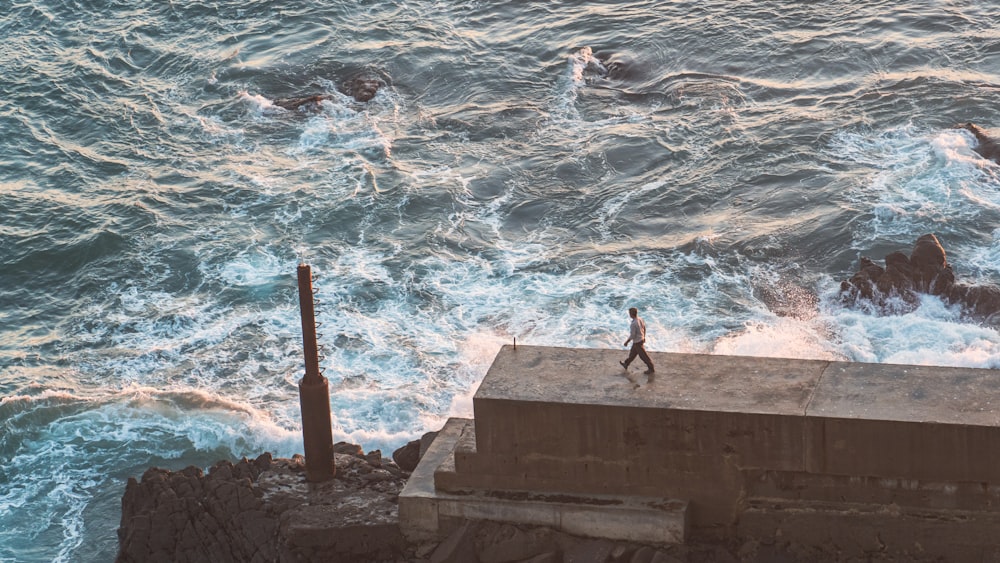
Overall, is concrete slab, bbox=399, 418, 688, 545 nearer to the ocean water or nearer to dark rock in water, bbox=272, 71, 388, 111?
the ocean water

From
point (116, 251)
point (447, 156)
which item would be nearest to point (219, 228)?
point (116, 251)

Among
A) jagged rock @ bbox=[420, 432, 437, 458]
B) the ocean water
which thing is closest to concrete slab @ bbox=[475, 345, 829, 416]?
jagged rock @ bbox=[420, 432, 437, 458]

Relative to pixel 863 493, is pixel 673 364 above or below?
above

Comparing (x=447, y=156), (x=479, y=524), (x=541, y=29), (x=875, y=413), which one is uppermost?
(x=541, y=29)

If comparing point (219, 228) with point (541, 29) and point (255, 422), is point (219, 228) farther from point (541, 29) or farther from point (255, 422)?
point (541, 29)

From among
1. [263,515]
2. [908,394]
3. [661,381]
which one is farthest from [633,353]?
[263,515]

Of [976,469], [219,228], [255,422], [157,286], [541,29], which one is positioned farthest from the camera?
[541,29]

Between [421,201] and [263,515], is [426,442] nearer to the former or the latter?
[263,515]

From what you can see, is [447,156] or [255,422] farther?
[447,156]
